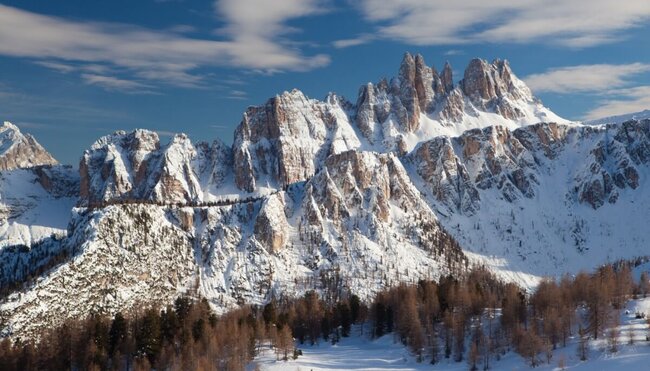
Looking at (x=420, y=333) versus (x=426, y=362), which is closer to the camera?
(x=426, y=362)

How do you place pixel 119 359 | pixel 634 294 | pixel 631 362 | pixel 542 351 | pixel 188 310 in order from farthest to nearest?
pixel 188 310 → pixel 634 294 → pixel 119 359 → pixel 542 351 → pixel 631 362

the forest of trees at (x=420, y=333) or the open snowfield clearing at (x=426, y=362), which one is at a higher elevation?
the forest of trees at (x=420, y=333)

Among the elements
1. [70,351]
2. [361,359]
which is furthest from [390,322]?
[70,351]

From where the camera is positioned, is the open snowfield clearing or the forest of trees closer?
the open snowfield clearing

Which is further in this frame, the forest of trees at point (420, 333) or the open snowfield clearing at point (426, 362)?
the forest of trees at point (420, 333)

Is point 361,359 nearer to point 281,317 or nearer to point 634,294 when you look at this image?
point 281,317

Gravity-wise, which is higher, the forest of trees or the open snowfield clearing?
the forest of trees

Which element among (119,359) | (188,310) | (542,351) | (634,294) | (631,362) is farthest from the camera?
(188,310)

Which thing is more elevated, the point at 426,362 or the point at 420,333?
the point at 420,333
